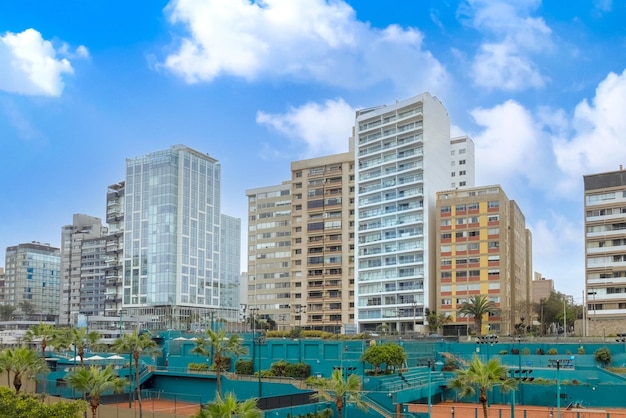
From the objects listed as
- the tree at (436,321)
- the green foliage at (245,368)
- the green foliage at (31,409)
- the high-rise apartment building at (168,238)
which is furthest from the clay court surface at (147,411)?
Result: the high-rise apartment building at (168,238)

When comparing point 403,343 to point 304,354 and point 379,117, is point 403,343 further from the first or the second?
point 379,117

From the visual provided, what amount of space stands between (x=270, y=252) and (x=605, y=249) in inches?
2688

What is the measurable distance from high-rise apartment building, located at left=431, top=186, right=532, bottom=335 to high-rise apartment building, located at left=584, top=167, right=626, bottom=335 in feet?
42.5

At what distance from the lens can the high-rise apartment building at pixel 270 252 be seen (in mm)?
143875

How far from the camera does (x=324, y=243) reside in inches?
5394

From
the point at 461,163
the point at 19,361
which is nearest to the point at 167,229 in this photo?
the point at 461,163

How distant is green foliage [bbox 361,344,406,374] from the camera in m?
59.9

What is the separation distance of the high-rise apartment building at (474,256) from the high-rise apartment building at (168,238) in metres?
61.3

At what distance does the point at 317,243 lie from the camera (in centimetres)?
13762

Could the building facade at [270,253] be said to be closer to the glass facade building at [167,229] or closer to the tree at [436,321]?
the glass facade building at [167,229]

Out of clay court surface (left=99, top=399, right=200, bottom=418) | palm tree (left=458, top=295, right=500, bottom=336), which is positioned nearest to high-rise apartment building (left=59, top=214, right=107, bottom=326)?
palm tree (left=458, top=295, right=500, bottom=336)

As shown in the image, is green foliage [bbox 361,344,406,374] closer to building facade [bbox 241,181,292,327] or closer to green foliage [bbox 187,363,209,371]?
green foliage [bbox 187,363,209,371]

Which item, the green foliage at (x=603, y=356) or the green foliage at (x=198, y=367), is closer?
the green foliage at (x=603, y=356)

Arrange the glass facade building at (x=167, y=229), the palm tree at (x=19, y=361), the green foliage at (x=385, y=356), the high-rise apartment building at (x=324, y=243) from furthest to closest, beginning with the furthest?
1. the glass facade building at (x=167, y=229)
2. the high-rise apartment building at (x=324, y=243)
3. the green foliage at (x=385, y=356)
4. the palm tree at (x=19, y=361)
